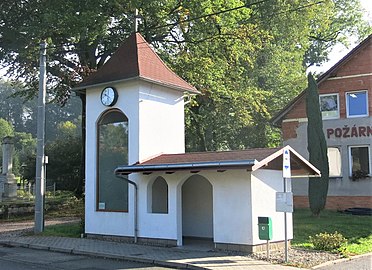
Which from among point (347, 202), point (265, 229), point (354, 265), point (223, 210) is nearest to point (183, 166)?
point (223, 210)

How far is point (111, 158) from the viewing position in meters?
17.3

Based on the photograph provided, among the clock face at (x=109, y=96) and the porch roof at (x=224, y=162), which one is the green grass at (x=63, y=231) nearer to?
the porch roof at (x=224, y=162)

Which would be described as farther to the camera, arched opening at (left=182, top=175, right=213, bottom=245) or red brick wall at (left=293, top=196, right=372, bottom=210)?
Result: red brick wall at (left=293, top=196, right=372, bottom=210)

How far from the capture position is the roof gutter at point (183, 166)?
Answer: 13.0m

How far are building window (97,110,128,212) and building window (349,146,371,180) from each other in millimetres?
14777

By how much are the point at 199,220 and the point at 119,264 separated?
5.02 m

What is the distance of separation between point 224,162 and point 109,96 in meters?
5.88

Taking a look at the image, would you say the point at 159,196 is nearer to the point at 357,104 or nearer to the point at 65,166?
the point at 357,104

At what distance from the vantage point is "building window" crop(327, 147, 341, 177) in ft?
88.2

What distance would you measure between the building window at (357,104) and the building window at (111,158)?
49.4ft

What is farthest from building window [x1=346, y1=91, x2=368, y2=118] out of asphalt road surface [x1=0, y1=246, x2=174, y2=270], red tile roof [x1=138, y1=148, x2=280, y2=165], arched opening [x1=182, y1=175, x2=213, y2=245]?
asphalt road surface [x1=0, y1=246, x2=174, y2=270]

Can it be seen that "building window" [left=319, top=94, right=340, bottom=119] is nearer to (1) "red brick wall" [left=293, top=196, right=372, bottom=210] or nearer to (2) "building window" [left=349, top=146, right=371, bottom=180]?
(2) "building window" [left=349, top=146, right=371, bottom=180]

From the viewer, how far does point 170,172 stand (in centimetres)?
1477

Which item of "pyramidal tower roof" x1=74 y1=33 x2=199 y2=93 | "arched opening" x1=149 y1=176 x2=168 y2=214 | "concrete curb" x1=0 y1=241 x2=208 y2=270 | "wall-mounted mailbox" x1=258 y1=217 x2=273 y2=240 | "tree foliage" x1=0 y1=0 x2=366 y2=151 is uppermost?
"tree foliage" x1=0 y1=0 x2=366 y2=151
